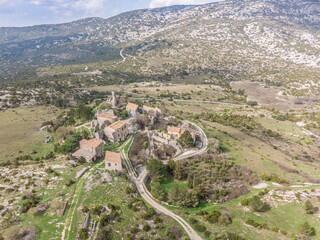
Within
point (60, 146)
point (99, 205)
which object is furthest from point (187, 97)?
point (99, 205)

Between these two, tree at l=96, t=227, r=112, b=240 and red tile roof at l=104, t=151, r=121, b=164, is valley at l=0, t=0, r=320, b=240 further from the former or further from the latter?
red tile roof at l=104, t=151, r=121, b=164

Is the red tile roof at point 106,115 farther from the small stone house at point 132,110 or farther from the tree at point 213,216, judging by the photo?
the tree at point 213,216

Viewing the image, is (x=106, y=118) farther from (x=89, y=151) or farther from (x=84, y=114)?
(x=89, y=151)

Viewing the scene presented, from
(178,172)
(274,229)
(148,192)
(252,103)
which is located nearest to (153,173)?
(148,192)

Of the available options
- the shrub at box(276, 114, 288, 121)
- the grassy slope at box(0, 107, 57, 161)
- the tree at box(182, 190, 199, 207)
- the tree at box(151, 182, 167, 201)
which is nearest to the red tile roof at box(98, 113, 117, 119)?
the grassy slope at box(0, 107, 57, 161)

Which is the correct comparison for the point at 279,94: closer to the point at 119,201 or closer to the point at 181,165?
the point at 181,165

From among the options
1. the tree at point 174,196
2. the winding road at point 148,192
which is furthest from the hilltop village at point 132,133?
the tree at point 174,196
